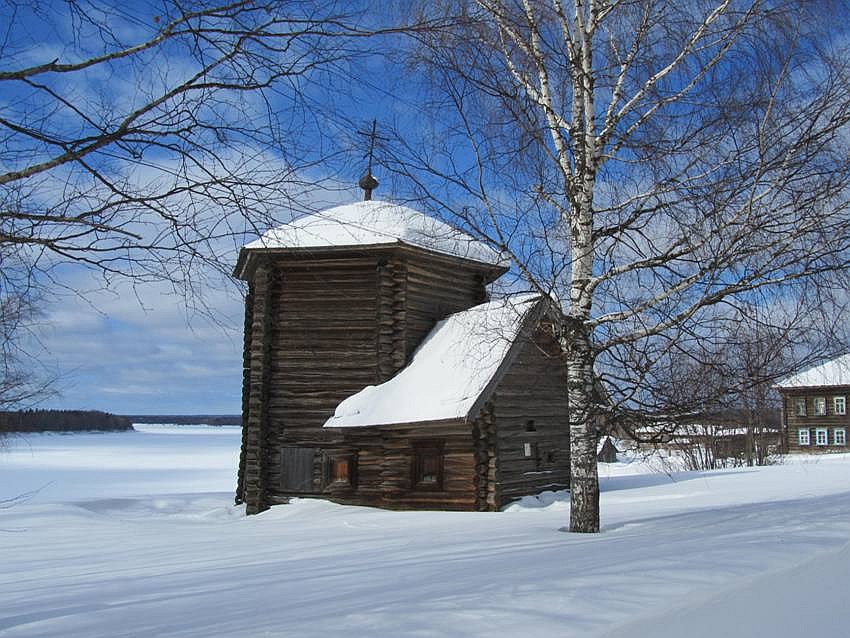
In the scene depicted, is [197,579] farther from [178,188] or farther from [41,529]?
[41,529]

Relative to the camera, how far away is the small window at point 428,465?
17781 mm

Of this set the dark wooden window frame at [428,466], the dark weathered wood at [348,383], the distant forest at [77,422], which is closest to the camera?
the dark wooden window frame at [428,466]

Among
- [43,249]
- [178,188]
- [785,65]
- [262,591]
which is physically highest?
[785,65]

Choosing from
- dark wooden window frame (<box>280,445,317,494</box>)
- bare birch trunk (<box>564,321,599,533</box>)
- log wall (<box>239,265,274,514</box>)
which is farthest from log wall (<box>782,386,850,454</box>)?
bare birch trunk (<box>564,321,599,533</box>)

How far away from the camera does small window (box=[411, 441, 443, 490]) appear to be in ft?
58.3

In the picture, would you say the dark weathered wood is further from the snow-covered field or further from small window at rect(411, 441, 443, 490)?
the snow-covered field

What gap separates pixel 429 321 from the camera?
66.1 feet

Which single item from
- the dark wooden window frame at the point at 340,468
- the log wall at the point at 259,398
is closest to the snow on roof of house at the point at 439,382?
the dark wooden window frame at the point at 340,468

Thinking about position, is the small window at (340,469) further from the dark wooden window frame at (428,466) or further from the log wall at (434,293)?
the log wall at (434,293)

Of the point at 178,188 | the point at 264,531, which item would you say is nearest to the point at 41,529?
the point at 264,531

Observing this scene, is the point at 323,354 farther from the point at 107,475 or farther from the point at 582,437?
the point at 107,475

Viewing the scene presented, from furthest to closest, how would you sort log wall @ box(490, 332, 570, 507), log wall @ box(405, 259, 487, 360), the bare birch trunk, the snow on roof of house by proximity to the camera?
log wall @ box(405, 259, 487, 360) → log wall @ box(490, 332, 570, 507) → the snow on roof of house → the bare birch trunk

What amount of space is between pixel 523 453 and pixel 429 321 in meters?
4.45

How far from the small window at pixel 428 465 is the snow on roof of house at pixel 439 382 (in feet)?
4.34
